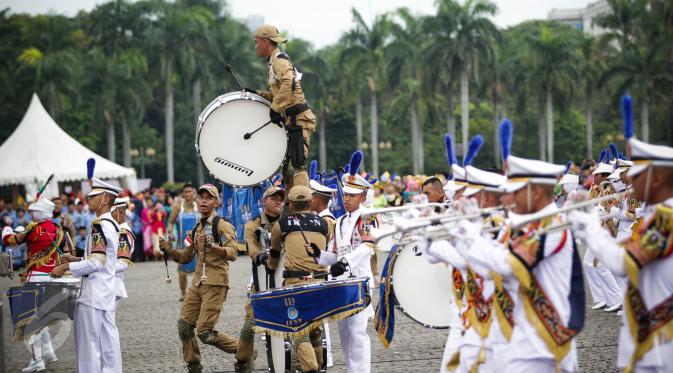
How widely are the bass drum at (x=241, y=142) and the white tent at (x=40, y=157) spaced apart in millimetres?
21203

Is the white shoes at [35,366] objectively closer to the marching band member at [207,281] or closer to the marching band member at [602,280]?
the marching band member at [207,281]

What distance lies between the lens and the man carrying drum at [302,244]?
28.6 ft

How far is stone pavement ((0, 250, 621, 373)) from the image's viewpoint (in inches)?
422

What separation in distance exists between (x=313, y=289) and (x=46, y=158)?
2464cm

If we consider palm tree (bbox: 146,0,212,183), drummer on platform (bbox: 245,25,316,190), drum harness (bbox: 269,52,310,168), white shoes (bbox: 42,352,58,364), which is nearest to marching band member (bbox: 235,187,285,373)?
drummer on platform (bbox: 245,25,316,190)

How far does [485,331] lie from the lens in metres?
6.48

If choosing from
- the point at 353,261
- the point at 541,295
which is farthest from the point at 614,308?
the point at 541,295

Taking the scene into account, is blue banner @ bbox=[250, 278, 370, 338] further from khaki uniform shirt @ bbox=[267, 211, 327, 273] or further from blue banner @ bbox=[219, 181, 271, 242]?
blue banner @ bbox=[219, 181, 271, 242]

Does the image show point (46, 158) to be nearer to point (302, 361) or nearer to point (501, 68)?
point (302, 361)

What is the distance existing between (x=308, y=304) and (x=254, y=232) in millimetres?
1693

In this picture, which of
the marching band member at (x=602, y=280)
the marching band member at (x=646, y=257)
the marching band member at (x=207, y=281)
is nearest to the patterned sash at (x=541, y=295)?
the marching band member at (x=646, y=257)

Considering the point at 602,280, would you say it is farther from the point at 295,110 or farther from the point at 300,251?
the point at 300,251

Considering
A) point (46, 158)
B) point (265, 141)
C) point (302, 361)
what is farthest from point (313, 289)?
point (46, 158)

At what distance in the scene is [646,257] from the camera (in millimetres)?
5445
